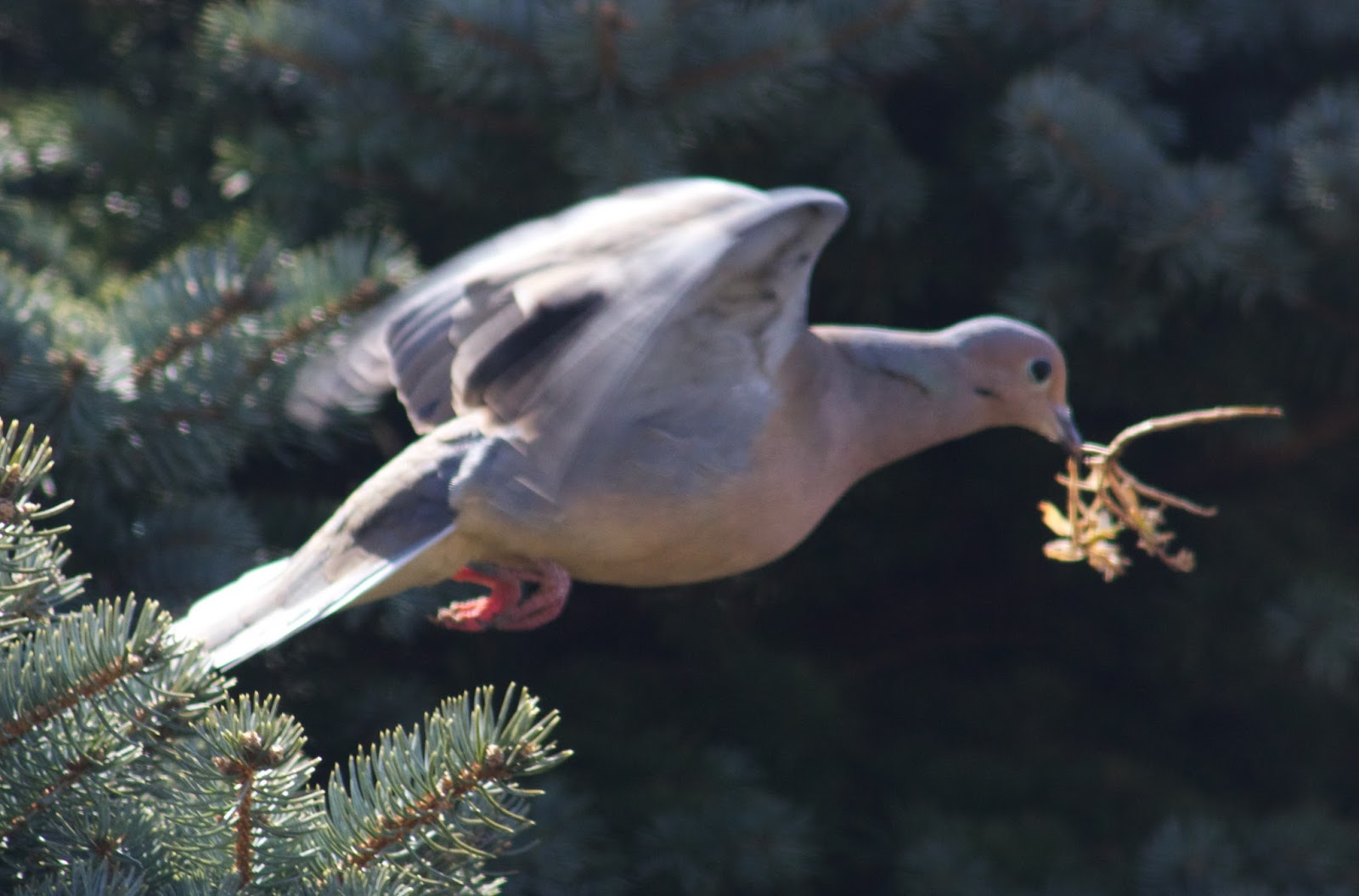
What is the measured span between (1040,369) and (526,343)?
80cm

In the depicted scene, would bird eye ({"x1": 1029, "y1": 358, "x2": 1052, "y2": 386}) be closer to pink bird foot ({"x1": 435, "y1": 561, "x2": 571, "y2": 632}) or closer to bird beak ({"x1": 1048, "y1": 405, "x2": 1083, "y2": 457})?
bird beak ({"x1": 1048, "y1": 405, "x2": 1083, "y2": 457})

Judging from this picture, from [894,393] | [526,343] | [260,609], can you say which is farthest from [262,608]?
[894,393]

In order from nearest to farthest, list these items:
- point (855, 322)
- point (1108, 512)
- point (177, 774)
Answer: point (177, 774) < point (1108, 512) < point (855, 322)

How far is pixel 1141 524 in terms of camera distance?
68.4 inches

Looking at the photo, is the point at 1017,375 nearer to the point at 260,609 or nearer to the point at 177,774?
the point at 260,609

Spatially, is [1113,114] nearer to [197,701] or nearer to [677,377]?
[677,377]

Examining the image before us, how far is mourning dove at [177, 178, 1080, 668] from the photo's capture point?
4.84ft

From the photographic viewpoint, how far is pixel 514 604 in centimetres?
175

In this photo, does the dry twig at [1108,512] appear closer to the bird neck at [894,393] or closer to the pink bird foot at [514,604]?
the bird neck at [894,393]

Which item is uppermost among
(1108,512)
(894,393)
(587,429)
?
(587,429)

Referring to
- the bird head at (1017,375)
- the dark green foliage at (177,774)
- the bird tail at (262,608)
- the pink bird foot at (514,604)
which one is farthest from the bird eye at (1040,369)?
the dark green foliage at (177,774)

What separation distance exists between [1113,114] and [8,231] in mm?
1561

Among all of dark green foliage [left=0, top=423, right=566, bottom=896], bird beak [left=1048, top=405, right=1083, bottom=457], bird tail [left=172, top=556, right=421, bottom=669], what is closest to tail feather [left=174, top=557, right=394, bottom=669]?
bird tail [left=172, top=556, right=421, bottom=669]

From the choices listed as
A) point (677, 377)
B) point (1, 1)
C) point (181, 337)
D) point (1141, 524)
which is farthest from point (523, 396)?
point (1, 1)
